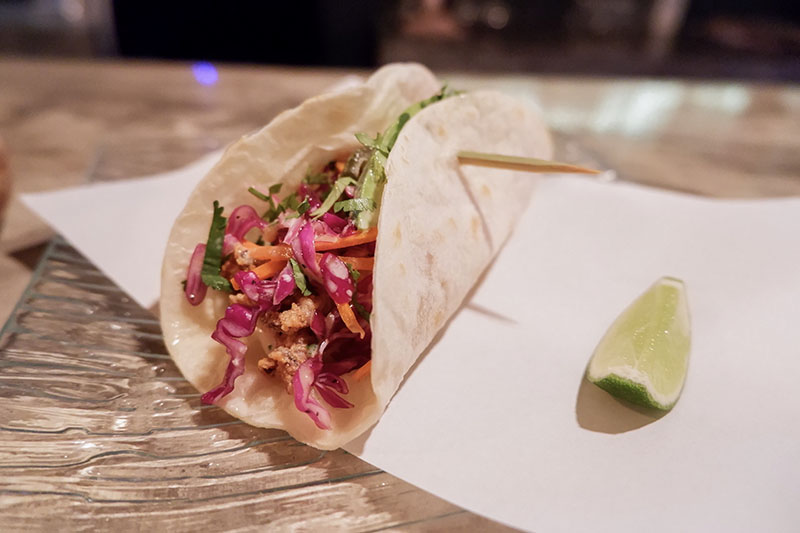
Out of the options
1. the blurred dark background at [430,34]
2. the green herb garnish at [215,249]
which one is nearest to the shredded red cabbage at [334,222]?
the green herb garnish at [215,249]

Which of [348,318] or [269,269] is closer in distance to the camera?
[348,318]

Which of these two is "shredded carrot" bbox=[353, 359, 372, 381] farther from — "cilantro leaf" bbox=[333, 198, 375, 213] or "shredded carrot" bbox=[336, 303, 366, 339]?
"cilantro leaf" bbox=[333, 198, 375, 213]

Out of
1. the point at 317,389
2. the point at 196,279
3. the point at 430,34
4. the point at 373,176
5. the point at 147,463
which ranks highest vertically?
the point at 430,34

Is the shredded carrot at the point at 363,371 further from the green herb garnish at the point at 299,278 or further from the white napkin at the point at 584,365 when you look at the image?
the green herb garnish at the point at 299,278

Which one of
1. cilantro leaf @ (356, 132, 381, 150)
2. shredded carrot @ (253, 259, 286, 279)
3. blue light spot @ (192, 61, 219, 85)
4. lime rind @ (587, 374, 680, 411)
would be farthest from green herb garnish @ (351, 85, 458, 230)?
blue light spot @ (192, 61, 219, 85)

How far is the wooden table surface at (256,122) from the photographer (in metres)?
2.83

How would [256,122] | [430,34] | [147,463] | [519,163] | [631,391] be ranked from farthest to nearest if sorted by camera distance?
[430,34] < [256,122] < [519,163] < [631,391] < [147,463]

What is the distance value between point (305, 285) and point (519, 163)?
2.76 ft

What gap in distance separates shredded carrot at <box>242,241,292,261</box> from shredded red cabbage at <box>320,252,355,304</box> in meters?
0.15

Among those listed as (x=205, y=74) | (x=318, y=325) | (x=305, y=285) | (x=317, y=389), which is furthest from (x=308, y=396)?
(x=205, y=74)

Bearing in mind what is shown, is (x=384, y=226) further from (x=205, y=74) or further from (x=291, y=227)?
(x=205, y=74)

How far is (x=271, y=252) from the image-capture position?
4.98ft

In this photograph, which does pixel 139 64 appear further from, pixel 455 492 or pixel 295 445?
pixel 455 492

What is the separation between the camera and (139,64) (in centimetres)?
411
